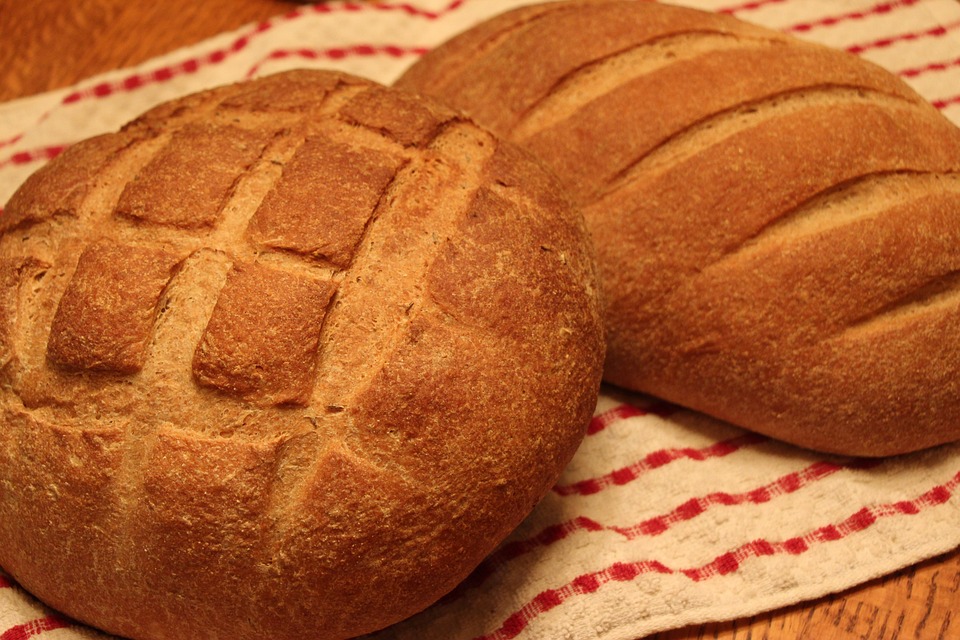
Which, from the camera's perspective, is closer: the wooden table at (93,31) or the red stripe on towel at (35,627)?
the red stripe on towel at (35,627)

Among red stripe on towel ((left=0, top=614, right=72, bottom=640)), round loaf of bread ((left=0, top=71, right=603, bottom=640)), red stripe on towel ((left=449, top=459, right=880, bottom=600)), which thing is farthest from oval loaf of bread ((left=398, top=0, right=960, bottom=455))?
red stripe on towel ((left=0, top=614, right=72, bottom=640))

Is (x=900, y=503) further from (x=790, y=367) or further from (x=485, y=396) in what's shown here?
(x=485, y=396)

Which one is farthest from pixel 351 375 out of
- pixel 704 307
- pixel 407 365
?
pixel 704 307

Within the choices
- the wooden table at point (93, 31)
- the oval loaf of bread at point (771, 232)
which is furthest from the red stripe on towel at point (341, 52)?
the oval loaf of bread at point (771, 232)

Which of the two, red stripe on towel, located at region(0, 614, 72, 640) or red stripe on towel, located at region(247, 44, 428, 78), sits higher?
red stripe on towel, located at region(247, 44, 428, 78)

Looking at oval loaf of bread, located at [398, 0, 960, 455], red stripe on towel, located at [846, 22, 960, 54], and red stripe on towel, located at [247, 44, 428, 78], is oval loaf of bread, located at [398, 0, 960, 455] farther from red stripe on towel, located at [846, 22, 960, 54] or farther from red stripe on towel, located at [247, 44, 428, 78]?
red stripe on towel, located at [247, 44, 428, 78]

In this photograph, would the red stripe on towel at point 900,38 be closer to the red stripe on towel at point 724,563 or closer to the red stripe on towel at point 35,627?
the red stripe on towel at point 724,563

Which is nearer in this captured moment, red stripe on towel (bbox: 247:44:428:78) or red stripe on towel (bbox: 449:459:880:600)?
red stripe on towel (bbox: 449:459:880:600)
